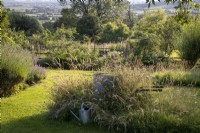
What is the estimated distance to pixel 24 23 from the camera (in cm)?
3306

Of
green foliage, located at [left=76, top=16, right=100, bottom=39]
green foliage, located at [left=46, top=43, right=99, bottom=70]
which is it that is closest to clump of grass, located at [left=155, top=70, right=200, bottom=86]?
green foliage, located at [left=46, top=43, right=99, bottom=70]

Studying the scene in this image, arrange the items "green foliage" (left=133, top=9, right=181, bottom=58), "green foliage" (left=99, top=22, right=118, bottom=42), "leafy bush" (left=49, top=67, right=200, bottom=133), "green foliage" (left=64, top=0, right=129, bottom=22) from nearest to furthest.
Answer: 1. "leafy bush" (left=49, top=67, right=200, bottom=133)
2. "green foliage" (left=133, top=9, right=181, bottom=58)
3. "green foliage" (left=99, top=22, right=118, bottom=42)
4. "green foliage" (left=64, top=0, right=129, bottom=22)

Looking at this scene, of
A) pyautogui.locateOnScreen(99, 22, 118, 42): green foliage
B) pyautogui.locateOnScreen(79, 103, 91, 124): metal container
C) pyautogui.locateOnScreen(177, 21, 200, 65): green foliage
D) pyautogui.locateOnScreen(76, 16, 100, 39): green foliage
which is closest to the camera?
pyautogui.locateOnScreen(79, 103, 91, 124): metal container

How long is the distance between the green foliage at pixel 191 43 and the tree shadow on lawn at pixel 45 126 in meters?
9.33

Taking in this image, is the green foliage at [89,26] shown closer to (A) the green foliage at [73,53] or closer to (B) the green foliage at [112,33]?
(B) the green foliage at [112,33]

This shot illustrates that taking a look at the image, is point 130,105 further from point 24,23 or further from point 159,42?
point 24,23

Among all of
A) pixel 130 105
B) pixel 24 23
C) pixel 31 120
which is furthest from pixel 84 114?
pixel 24 23

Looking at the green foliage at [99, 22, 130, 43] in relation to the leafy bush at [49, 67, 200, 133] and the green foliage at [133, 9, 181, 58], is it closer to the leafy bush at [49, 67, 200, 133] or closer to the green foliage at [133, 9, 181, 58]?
the green foliage at [133, 9, 181, 58]

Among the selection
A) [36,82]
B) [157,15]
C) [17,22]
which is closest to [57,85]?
[36,82]

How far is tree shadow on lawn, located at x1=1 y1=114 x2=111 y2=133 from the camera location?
237 inches

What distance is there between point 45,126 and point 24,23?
28049 millimetres

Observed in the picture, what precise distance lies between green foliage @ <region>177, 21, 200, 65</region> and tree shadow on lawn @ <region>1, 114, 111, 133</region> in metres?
9.33

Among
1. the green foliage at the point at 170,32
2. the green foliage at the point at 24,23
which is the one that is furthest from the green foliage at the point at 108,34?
the green foliage at the point at 170,32

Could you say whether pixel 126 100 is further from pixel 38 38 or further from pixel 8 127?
pixel 38 38
